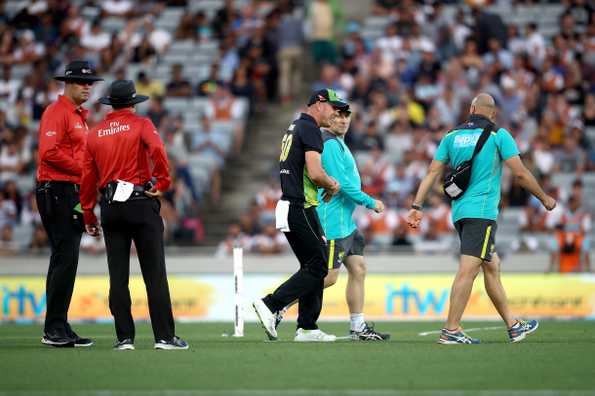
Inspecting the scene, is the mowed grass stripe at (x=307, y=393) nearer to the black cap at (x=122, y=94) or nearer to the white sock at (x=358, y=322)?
the black cap at (x=122, y=94)

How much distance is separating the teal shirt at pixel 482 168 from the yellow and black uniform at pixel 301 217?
1377 mm

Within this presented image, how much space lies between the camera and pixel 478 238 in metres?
11.7

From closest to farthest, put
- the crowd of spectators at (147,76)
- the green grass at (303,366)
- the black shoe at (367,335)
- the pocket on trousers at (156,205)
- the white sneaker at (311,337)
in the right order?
the green grass at (303,366) < the pocket on trousers at (156,205) < the white sneaker at (311,337) < the black shoe at (367,335) < the crowd of spectators at (147,76)

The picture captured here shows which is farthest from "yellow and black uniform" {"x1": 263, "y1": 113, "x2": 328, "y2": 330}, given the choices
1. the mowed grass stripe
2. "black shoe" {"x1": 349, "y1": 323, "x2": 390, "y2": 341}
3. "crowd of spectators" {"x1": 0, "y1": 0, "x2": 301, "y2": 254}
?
"crowd of spectators" {"x1": 0, "y1": 0, "x2": 301, "y2": 254}

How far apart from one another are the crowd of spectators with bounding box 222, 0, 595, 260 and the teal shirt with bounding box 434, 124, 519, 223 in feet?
29.6

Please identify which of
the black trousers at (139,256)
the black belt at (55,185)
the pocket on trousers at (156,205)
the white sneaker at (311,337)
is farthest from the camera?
the white sneaker at (311,337)

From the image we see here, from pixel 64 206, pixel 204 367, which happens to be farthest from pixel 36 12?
pixel 204 367

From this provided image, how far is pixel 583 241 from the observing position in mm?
20422

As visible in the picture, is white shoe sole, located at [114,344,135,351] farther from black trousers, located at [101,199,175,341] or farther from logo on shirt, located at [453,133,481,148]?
logo on shirt, located at [453,133,481,148]

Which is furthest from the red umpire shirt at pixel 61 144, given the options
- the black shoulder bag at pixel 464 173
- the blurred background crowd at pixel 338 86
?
the blurred background crowd at pixel 338 86

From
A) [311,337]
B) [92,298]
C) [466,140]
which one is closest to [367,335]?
[311,337]

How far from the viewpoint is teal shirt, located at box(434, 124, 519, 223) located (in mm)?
11750

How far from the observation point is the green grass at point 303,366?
28.6 ft

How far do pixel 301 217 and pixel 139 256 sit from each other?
169 cm
